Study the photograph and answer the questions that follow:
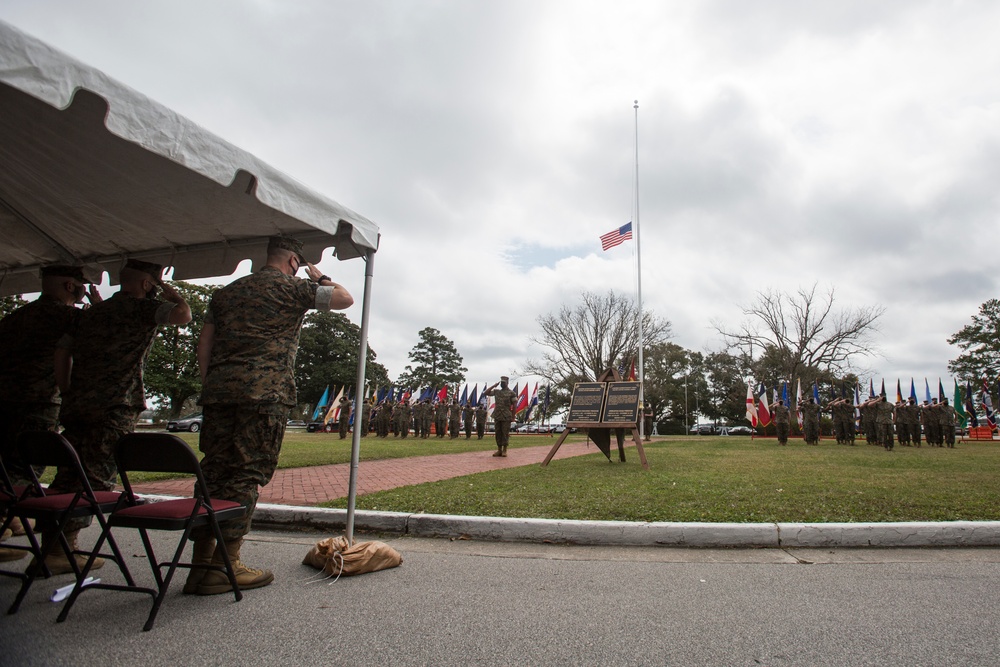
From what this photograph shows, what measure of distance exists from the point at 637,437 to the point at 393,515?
5.47 meters

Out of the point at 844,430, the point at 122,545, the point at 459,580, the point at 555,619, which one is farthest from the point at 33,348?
the point at 844,430

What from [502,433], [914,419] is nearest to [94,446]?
[502,433]

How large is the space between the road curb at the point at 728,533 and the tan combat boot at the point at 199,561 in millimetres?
1910

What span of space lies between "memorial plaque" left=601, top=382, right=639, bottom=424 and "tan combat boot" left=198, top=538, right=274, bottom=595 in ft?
24.0

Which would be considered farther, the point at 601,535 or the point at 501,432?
the point at 501,432

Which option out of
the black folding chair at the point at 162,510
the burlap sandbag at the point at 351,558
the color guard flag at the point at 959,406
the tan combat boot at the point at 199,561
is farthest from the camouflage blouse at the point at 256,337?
the color guard flag at the point at 959,406

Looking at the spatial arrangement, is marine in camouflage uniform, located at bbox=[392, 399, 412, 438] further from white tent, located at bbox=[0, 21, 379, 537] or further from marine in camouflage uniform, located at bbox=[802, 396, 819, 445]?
white tent, located at bbox=[0, 21, 379, 537]

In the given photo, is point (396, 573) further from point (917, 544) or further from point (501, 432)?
point (501, 432)

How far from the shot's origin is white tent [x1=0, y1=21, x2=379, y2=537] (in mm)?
2367

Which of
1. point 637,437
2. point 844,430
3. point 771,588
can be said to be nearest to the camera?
point 771,588

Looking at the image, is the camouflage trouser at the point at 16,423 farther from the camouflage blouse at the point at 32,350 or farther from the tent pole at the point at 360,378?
the tent pole at the point at 360,378

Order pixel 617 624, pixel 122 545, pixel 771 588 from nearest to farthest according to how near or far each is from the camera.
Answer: pixel 617 624
pixel 771 588
pixel 122 545

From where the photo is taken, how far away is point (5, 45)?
198cm

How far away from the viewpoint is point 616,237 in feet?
75.9
